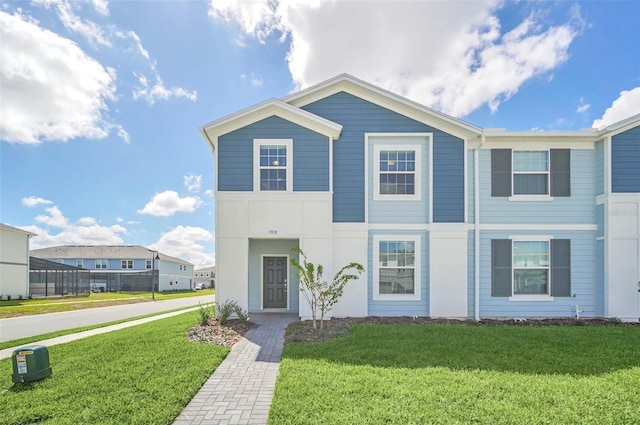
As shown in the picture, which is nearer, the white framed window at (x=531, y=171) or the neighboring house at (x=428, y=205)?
the neighboring house at (x=428, y=205)

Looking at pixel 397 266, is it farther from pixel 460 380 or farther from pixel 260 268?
pixel 460 380

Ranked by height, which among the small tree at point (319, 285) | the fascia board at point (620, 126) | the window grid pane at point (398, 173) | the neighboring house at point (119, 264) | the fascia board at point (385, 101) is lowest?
the neighboring house at point (119, 264)

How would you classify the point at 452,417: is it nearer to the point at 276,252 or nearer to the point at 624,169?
the point at 276,252

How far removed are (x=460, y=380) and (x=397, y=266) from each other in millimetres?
5865

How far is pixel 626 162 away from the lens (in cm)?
1130

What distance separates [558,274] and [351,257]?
22.7ft

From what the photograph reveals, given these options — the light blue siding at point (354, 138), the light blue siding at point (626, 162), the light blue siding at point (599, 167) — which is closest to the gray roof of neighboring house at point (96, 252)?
the light blue siding at point (354, 138)

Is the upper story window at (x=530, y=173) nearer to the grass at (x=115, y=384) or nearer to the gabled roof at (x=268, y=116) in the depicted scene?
the gabled roof at (x=268, y=116)

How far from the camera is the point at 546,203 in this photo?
11.5 m

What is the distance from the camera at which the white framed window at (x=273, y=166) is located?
1114cm

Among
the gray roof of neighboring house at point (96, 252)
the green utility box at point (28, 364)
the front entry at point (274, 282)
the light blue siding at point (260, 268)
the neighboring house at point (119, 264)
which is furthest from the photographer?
the gray roof of neighboring house at point (96, 252)

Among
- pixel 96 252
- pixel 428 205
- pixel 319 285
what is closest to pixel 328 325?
pixel 319 285

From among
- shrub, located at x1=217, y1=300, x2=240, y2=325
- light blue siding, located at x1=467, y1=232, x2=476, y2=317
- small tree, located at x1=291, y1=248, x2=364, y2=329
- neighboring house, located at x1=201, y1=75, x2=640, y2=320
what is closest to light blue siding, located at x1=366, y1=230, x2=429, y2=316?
neighboring house, located at x1=201, y1=75, x2=640, y2=320

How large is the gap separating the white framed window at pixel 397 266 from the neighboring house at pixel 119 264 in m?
37.0
